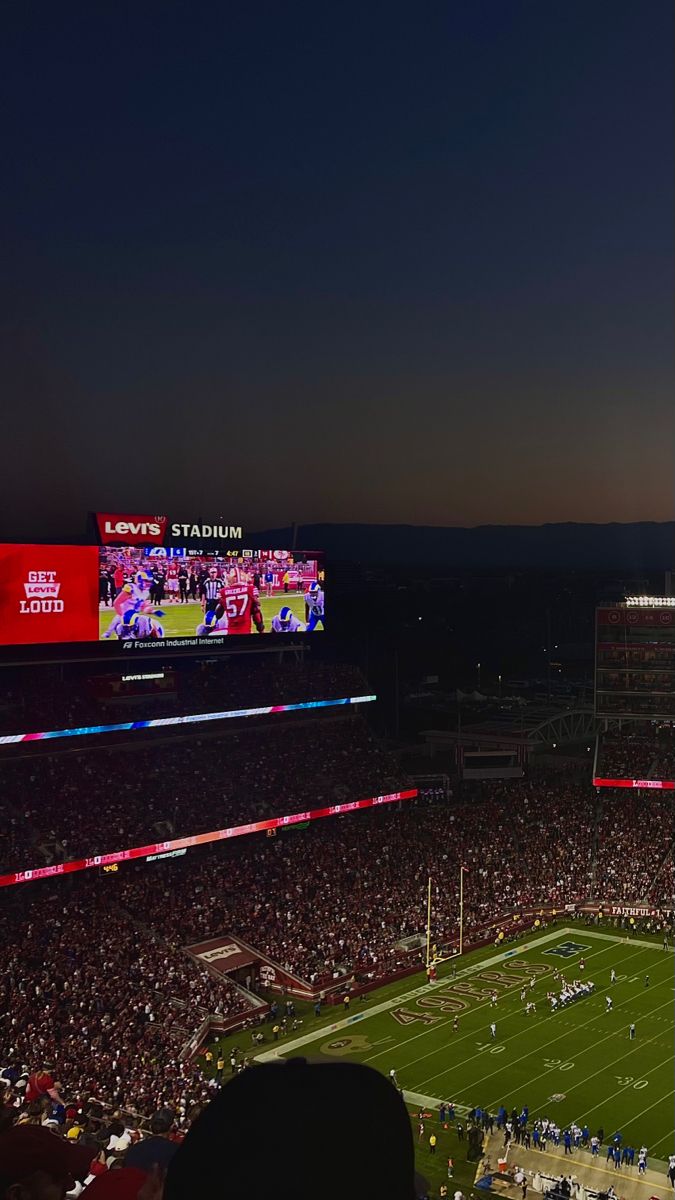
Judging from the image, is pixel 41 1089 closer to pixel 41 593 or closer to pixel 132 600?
pixel 41 593

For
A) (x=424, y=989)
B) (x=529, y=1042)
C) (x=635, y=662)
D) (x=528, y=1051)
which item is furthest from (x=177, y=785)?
(x=635, y=662)

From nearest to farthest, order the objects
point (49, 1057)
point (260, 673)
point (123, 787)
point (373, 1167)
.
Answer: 1. point (373, 1167)
2. point (49, 1057)
3. point (123, 787)
4. point (260, 673)

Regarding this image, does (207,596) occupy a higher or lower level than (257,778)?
higher

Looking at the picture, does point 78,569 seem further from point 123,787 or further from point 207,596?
point 123,787

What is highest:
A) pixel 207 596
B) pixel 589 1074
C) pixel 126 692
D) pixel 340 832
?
pixel 207 596

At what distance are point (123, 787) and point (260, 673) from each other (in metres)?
6.38

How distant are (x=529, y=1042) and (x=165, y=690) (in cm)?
1309

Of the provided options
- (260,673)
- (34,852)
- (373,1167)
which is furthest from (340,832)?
(373,1167)

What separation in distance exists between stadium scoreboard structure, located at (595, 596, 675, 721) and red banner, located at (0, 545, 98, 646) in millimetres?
15693

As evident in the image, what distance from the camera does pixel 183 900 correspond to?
77.1 ft

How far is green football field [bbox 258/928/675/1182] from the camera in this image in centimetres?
1678

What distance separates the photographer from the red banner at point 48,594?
23.0 m

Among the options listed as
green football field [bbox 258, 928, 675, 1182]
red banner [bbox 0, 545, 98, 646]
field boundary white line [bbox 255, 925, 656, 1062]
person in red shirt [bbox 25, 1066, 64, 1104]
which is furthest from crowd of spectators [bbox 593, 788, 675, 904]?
person in red shirt [bbox 25, 1066, 64, 1104]

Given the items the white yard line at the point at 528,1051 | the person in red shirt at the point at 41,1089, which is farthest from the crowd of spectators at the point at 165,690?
the person in red shirt at the point at 41,1089
